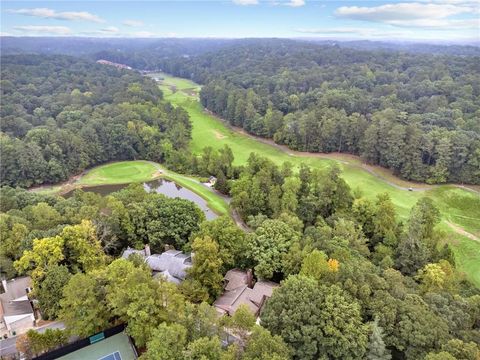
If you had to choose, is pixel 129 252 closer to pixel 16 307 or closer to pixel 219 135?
pixel 16 307

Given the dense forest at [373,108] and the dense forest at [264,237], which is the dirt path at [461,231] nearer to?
the dense forest at [264,237]

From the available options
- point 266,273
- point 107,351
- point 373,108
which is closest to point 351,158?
point 373,108

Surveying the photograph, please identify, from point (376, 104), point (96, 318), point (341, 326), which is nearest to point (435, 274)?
point (341, 326)

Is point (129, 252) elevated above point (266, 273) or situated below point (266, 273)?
below

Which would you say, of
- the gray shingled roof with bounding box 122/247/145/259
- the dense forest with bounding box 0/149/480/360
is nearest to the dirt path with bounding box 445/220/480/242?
the dense forest with bounding box 0/149/480/360

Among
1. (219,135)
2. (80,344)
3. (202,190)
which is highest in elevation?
(80,344)

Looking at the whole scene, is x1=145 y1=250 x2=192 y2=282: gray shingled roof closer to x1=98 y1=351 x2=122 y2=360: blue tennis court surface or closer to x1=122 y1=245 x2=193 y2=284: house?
x1=122 y1=245 x2=193 y2=284: house

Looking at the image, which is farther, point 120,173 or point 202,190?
point 120,173

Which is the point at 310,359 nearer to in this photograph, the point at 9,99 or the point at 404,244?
the point at 404,244
